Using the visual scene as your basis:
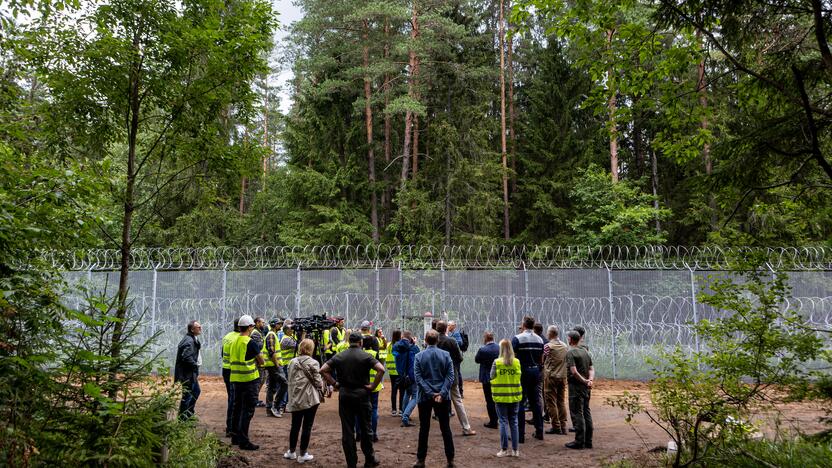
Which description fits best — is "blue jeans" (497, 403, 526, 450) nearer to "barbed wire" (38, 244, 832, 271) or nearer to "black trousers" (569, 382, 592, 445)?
"black trousers" (569, 382, 592, 445)

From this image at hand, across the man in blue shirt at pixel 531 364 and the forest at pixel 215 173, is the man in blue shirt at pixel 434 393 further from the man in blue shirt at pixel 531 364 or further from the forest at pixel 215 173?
the forest at pixel 215 173

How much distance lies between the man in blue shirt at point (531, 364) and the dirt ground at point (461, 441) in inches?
15.4

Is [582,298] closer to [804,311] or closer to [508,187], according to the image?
[804,311]

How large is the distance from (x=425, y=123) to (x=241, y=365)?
18.5m

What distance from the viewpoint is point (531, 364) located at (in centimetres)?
778

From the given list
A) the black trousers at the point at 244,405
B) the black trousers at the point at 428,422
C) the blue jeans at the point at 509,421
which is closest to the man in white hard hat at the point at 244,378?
the black trousers at the point at 244,405

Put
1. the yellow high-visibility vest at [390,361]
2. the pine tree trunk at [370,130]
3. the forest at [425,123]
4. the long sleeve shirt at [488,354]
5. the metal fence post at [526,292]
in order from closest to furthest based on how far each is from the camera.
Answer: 1. the forest at [425,123]
2. the long sleeve shirt at [488,354]
3. the yellow high-visibility vest at [390,361]
4. the metal fence post at [526,292]
5. the pine tree trunk at [370,130]

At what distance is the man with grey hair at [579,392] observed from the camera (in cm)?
702

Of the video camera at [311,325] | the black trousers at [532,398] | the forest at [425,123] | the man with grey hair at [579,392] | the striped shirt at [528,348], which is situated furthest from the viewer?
the video camera at [311,325]

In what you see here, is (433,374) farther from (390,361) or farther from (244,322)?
(390,361)

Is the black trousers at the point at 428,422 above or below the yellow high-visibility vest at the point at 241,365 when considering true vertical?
below

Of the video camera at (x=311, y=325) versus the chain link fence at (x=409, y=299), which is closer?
the video camera at (x=311, y=325)

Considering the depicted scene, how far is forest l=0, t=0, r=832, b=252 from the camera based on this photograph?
5.51 meters

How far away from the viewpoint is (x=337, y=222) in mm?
19938
